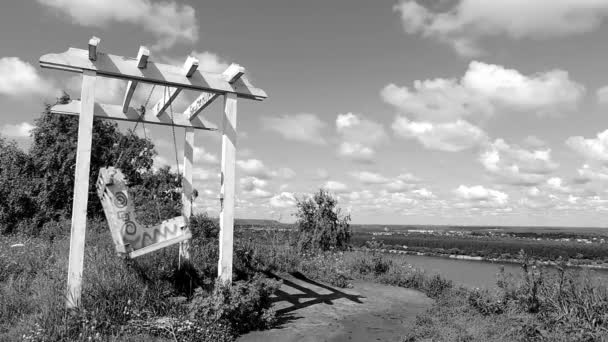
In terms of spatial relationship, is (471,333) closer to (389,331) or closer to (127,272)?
(389,331)

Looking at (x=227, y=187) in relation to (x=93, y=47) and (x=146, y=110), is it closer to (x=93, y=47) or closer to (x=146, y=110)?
(x=93, y=47)

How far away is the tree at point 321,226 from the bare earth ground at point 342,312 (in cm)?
484

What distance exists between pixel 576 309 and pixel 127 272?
709 cm

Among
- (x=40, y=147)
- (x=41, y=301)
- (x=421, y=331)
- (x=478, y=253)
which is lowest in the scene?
(x=478, y=253)

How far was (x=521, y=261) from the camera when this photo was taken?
27.2ft

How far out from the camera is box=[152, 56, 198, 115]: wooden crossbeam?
584 centimetres

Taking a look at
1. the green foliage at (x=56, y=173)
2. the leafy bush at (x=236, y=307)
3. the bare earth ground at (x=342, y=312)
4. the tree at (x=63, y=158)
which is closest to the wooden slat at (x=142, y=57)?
the leafy bush at (x=236, y=307)

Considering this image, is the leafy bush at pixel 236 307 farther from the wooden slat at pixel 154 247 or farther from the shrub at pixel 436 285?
the shrub at pixel 436 285

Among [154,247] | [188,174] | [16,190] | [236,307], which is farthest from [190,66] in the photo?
[16,190]

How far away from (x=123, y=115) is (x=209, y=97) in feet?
6.57

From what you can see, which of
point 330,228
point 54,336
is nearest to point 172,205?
point 330,228

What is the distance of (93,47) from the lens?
5223 mm

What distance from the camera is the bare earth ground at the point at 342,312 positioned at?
575 cm

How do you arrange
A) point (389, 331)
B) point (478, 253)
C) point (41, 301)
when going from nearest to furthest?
point (41, 301), point (389, 331), point (478, 253)
